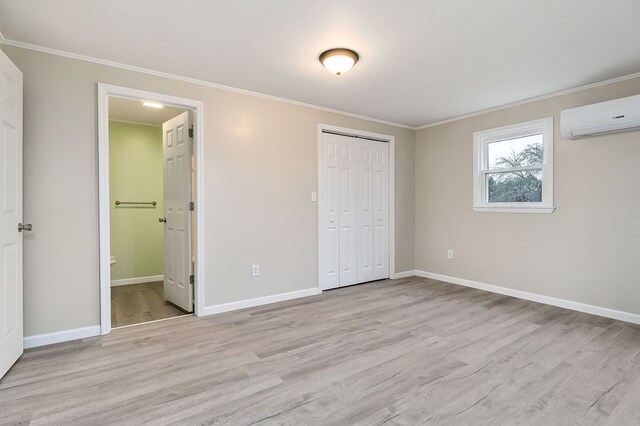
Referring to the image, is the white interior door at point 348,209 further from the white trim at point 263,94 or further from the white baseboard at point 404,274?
the white baseboard at point 404,274

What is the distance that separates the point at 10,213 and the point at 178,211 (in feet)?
4.88

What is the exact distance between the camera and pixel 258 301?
3605mm

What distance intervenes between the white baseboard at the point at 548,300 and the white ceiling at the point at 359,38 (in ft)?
7.39

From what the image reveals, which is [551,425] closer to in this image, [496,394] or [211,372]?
[496,394]

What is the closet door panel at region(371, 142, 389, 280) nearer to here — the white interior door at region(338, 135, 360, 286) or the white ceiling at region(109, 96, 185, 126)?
the white interior door at region(338, 135, 360, 286)

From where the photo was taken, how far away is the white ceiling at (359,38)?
2.04m

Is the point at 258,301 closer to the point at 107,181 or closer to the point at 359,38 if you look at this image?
the point at 107,181

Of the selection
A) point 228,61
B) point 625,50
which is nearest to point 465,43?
point 625,50

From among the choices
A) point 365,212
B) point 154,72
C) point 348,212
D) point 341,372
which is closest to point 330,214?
point 348,212

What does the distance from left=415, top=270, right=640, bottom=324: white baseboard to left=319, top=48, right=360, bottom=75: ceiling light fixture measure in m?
3.28

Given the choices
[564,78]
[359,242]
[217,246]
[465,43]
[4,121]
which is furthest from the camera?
[359,242]

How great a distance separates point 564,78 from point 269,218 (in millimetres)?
3262

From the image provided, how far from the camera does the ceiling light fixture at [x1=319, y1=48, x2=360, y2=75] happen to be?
257cm

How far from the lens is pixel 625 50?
2.58 meters
